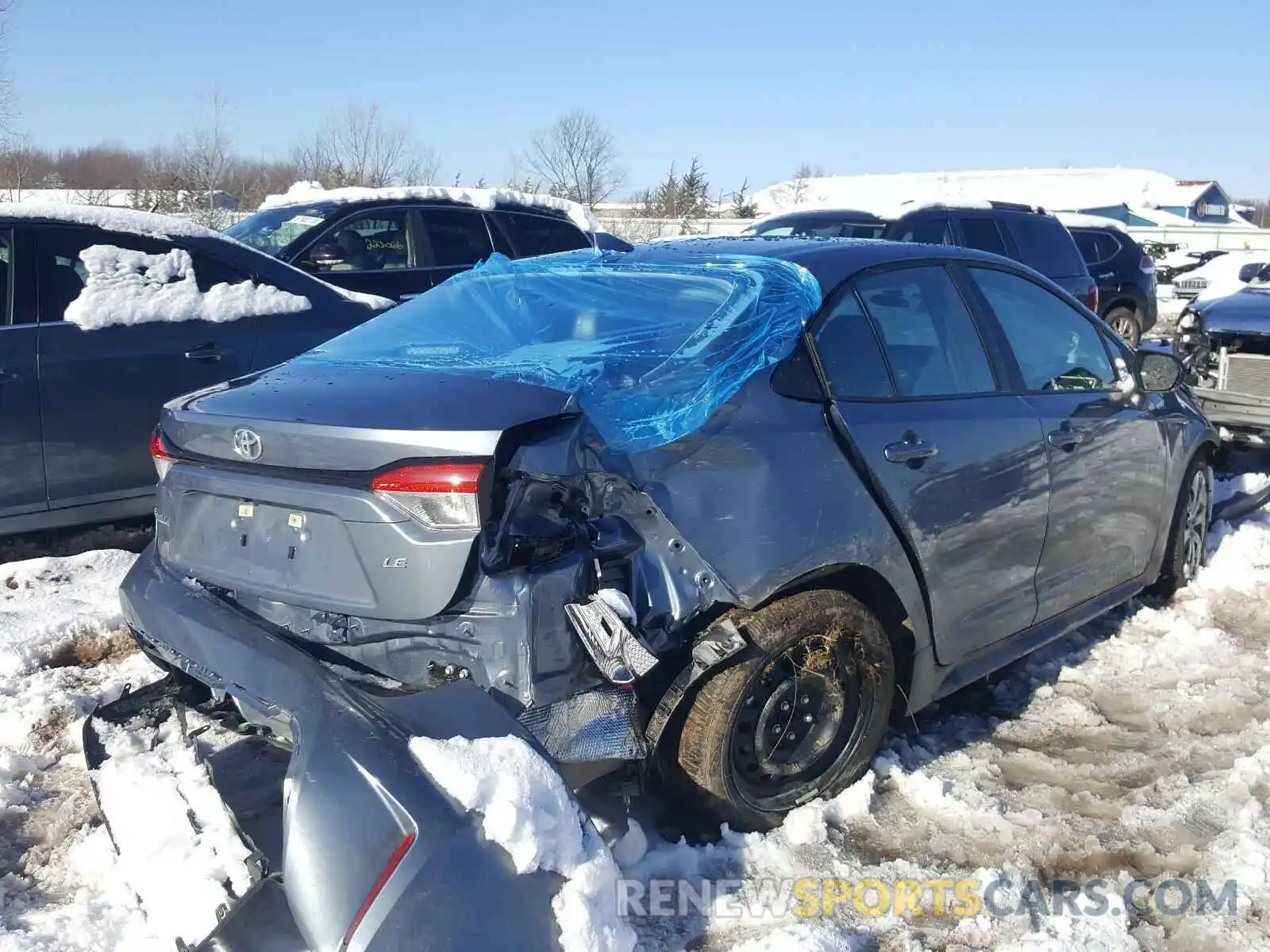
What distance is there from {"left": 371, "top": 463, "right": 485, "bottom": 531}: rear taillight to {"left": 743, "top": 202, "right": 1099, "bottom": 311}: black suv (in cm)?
822

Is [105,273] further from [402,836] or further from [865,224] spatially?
[865,224]

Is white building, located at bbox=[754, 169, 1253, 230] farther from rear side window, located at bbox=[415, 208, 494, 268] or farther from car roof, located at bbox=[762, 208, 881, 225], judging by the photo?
rear side window, located at bbox=[415, 208, 494, 268]

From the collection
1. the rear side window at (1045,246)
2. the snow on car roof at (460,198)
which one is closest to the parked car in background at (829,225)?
the rear side window at (1045,246)

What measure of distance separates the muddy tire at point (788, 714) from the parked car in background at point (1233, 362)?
468cm

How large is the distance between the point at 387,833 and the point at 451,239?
249 inches

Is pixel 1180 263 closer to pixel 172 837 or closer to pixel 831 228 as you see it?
pixel 831 228

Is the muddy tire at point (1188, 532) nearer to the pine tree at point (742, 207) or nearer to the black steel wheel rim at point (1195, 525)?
the black steel wheel rim at point (1195, 525)

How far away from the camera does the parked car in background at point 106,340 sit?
16.2 feet

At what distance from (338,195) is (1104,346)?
5.68m

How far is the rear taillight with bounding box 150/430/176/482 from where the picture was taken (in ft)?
10.4

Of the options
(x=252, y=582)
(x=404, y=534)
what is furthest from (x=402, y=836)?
(x=252, y=582)

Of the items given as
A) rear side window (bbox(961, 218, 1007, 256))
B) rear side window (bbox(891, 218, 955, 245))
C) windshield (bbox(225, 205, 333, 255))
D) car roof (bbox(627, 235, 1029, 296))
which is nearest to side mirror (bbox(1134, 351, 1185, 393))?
car roof (bbox(627, 235, 1029, 296))

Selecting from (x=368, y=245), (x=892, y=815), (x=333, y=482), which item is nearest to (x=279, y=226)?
(x=368, y=245)

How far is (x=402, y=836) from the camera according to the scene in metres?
2.25
